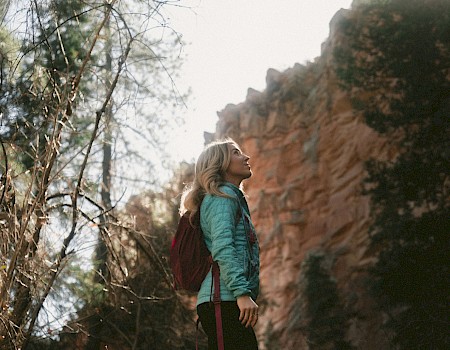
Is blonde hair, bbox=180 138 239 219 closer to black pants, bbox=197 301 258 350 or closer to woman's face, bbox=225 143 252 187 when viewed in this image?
woman's face, bbox=225 143 252 187

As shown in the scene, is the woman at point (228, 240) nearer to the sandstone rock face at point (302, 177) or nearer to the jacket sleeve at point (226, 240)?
the jacket sleeve at point (226, 240)

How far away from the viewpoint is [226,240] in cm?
253

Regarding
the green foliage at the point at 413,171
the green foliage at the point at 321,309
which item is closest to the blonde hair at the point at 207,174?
the green foliage at the point at 413,171

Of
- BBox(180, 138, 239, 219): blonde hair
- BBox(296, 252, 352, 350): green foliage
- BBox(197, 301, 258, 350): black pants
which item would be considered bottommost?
BBox(197, 301, 258, 350): black pants

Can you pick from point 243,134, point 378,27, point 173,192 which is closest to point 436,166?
point 378,27

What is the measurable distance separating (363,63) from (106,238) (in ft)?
29.5

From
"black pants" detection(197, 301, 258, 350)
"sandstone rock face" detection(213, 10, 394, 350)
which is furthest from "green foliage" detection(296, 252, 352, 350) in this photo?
"black pants" detection(197, 301, 258, 350)

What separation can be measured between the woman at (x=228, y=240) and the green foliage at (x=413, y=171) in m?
7.80

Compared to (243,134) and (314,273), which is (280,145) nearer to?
(243,134)

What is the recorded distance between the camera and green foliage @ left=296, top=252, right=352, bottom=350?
12.8m

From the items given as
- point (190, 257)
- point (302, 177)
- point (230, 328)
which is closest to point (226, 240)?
point (190, 257)

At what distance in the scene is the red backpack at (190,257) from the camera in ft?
8.66

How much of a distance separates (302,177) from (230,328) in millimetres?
16368

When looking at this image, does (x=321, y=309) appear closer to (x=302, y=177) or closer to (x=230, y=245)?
(x=302, y=177)
